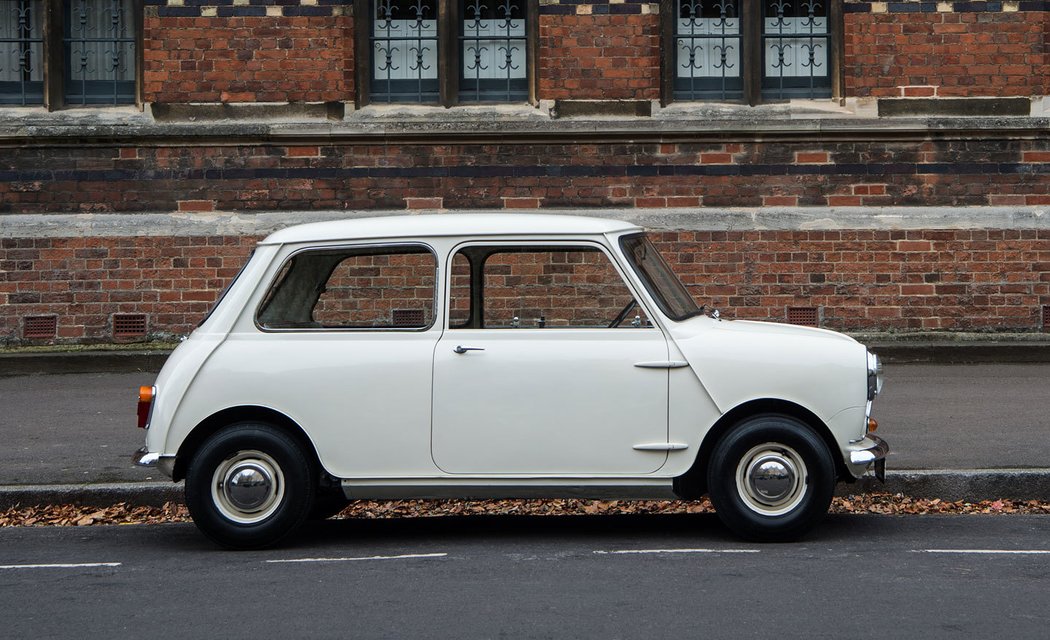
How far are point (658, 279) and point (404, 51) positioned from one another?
8.53m

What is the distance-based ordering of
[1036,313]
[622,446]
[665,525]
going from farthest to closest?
[1036,313] → [665,525] → [622,446]

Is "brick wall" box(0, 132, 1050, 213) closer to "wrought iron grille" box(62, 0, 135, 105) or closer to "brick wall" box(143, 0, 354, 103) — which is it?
"brick wall" box(143, 0, 354, 103)

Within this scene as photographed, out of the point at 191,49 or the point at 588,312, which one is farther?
the point at 191,49

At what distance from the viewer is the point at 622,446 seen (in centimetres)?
700

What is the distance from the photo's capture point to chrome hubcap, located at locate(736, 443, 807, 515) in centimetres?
695

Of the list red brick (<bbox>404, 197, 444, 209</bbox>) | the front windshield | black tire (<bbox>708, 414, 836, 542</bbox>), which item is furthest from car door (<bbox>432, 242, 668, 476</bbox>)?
red brick (<bbox>404, 197, 444, 209</bbox>)

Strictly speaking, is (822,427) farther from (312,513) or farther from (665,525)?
(312,513)

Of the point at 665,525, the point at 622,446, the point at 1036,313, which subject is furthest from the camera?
the point at 1036,313

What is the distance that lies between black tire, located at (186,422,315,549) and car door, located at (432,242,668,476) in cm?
70

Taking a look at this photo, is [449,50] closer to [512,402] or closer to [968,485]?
[968,485]

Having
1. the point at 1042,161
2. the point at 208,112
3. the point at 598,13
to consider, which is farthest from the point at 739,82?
the point at 208,112

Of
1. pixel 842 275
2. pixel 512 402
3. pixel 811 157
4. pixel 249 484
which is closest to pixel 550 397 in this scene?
pixel 512 402

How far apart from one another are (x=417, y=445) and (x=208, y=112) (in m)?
8.75

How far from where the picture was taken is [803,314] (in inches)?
584
